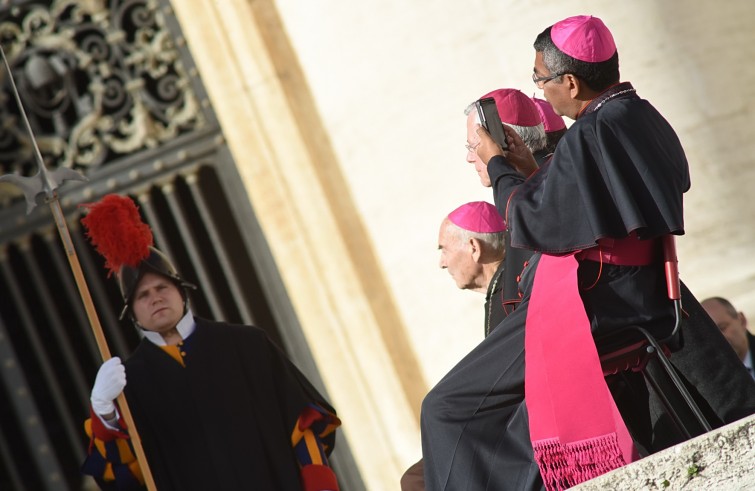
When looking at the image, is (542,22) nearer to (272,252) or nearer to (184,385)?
(272,252)

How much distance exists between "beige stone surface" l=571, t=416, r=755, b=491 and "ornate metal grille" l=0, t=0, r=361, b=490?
143 inches

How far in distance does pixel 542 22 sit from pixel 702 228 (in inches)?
48.4

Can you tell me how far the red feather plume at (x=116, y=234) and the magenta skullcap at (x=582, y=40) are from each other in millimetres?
1689

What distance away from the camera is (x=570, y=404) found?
3609mm

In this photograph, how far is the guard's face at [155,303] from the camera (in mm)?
4625

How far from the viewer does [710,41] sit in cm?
629

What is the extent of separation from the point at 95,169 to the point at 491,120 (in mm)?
3416

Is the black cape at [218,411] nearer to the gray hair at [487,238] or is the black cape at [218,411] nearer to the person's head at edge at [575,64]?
the gray hair at [487,238]

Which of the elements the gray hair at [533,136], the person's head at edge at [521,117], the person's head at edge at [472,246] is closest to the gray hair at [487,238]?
the person's head at edge at [472,246]

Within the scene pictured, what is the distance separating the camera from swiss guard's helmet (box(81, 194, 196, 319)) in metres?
A: 4.57

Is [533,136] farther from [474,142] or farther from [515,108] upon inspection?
[474,142]

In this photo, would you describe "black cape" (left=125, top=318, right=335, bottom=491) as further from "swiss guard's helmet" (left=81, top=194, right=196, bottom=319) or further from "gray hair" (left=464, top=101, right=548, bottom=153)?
"gray hair" (left=464, top=101, right=548, bottom=153)

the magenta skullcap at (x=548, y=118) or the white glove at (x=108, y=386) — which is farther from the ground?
the magenta skullcap at (x=548, y=118)

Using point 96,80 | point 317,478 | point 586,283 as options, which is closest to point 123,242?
point 317,478
